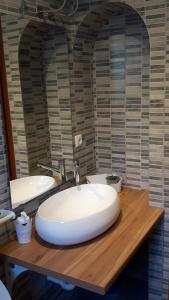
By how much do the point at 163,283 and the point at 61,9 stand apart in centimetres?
195

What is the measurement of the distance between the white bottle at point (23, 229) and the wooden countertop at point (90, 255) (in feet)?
0.10

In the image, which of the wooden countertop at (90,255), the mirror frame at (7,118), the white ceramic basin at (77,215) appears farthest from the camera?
the mirror frame at (7,118)

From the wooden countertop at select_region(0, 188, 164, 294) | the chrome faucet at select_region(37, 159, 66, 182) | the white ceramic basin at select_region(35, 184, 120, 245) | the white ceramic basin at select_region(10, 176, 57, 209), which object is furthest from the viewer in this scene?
the chrome faucet at select_region(37, 159, 66, 182)

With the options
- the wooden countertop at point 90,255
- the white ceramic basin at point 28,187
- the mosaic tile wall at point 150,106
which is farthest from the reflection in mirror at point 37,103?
the wooden countertop at point 90,255

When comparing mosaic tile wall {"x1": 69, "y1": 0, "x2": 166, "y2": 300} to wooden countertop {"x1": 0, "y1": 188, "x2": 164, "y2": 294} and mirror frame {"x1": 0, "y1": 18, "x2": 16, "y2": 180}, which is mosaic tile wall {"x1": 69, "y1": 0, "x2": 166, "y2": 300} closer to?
wooden countertop {"x1": 0, "y1": 188, "x2": 164, "y2": 294}

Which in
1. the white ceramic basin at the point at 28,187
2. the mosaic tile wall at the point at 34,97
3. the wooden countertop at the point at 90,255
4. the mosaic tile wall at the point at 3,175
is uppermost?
the mosaic tile wall at the point at 34,97

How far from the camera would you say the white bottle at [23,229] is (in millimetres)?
1435

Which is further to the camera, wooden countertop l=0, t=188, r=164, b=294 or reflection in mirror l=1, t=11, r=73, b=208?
reflection in mirror l=1, t=11, r=73, b=208

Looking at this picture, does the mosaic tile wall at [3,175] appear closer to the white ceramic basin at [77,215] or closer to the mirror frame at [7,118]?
the mirror frame at [7,118]

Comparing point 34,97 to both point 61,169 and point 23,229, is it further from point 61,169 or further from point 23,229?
point 23,229

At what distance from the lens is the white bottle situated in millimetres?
1435

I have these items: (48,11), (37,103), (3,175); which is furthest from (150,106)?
(3,175)

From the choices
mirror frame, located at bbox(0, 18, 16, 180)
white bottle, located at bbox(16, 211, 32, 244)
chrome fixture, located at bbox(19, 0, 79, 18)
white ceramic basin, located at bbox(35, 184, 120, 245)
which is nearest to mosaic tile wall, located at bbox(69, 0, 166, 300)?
chrome fixture, located at bbox(19, 0, 79, 18)

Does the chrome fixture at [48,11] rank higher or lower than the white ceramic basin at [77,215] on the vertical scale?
higher
